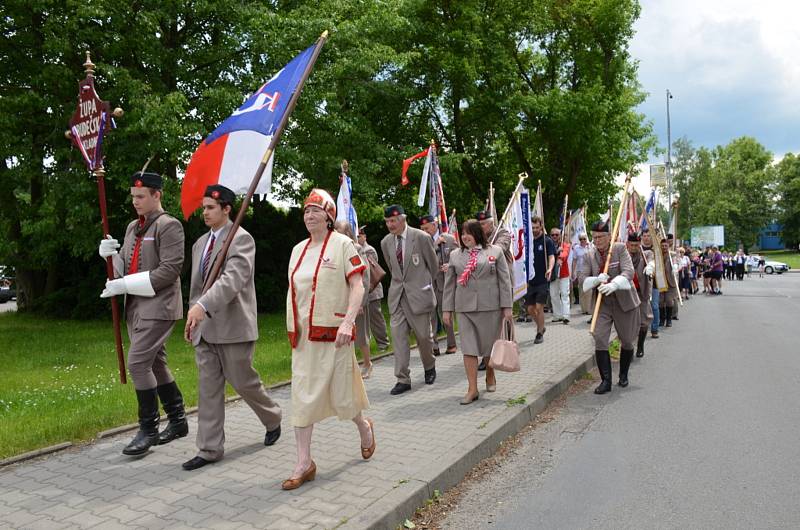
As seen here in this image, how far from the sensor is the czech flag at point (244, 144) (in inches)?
193

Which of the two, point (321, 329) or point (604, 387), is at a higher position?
point (321, 329)

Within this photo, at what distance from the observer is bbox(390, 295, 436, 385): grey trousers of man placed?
24.0 ft

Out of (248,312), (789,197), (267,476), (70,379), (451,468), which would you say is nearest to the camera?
(267,476)

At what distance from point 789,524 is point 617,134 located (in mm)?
24825

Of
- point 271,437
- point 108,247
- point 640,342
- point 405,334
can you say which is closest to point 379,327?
point 405,334

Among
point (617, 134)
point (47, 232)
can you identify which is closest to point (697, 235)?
point (617, 134)

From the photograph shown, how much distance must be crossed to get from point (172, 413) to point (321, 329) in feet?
6.62

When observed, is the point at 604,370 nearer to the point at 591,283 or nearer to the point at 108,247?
the point at 591,283

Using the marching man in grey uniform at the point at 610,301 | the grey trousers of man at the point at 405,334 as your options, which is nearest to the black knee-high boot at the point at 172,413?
the grey trousers of man at the point at 405,334

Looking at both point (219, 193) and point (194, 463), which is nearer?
point (194, 463)

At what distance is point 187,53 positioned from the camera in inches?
631

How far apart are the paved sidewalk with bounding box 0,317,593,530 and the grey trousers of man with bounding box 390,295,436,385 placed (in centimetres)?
57

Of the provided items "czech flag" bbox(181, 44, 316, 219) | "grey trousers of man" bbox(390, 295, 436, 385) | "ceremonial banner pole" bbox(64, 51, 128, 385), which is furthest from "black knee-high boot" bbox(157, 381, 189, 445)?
"grey trousers of man" bbox(390, 295, 436, 385)

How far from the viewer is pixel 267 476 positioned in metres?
4.49
